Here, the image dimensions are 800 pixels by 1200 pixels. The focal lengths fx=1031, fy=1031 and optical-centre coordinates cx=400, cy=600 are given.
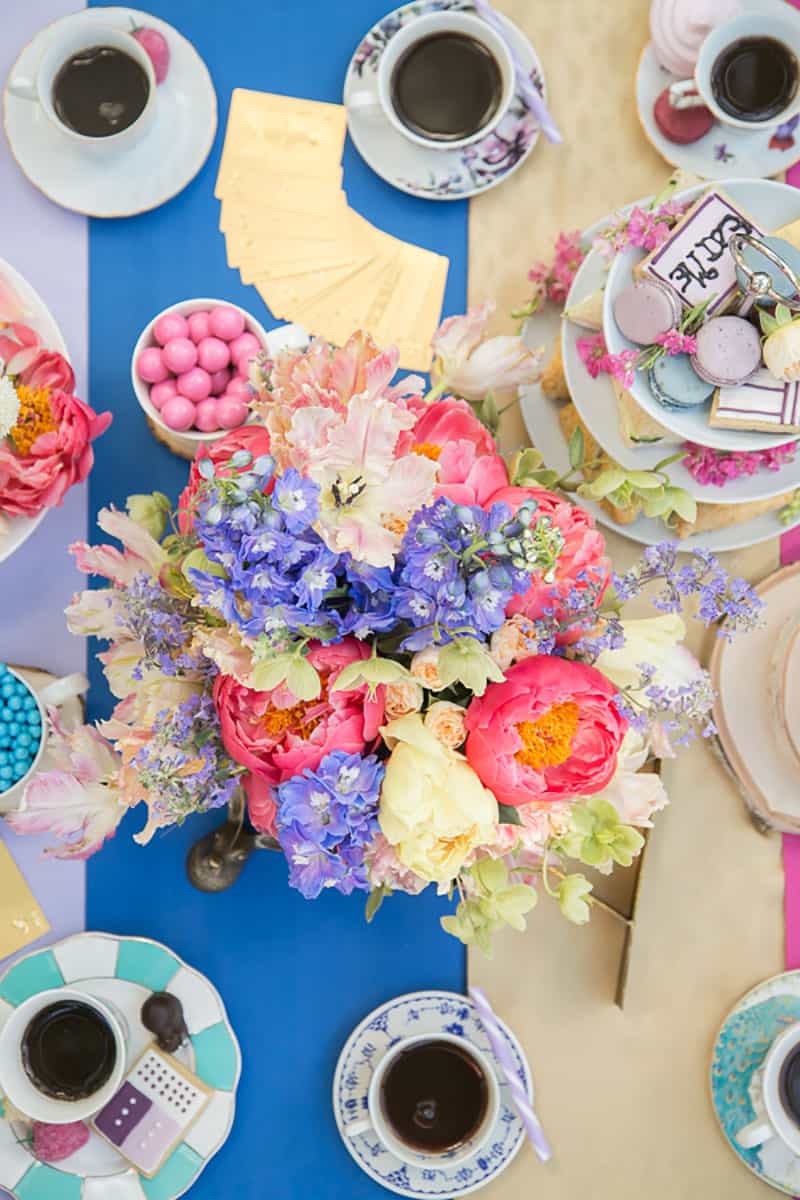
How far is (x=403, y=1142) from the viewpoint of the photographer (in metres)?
0.99

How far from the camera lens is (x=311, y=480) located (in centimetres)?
50

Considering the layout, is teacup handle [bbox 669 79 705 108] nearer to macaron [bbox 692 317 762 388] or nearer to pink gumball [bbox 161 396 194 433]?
macaron [bbox 692 317 762 388]

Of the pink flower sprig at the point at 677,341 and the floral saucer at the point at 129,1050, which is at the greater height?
the pink flower sprig at the point at 677,341

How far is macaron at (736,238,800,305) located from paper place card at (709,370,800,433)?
63mm

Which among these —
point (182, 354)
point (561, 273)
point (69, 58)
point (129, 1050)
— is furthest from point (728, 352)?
point (129, 1050)

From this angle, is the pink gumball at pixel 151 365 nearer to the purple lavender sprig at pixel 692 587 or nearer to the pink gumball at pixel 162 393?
the pink gumball at pixel 162 393

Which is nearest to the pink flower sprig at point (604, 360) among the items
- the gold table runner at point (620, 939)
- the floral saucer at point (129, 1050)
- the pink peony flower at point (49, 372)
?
the gold table runner at point (620, 939)

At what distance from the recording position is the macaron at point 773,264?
80 centimetres

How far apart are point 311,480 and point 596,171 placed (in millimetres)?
750

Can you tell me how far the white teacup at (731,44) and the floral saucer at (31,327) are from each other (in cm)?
65

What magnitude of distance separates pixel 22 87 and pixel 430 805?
84cm

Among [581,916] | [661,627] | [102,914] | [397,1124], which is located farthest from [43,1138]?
[661,627]

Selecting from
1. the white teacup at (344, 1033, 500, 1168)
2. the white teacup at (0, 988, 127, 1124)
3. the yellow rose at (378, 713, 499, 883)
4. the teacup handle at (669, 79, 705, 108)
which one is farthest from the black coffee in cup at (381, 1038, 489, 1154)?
the teacup handle at (669, 79, 705, 108)

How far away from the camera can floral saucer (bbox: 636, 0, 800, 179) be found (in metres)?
1.05
